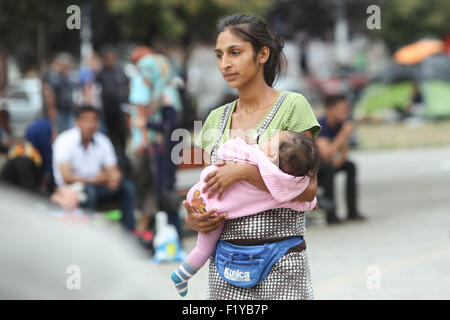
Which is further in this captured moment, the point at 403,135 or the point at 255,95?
the point at 403,135

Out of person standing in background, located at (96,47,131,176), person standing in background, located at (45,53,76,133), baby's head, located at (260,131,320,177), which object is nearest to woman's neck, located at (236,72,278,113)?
baby's head, located at (260,131,320,177)

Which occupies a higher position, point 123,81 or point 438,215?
point 123,81

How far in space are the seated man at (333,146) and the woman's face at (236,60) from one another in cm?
593

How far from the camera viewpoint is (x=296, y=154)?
3.28 meters

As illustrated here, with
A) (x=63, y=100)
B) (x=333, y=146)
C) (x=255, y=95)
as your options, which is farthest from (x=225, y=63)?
(x=63, y=100)

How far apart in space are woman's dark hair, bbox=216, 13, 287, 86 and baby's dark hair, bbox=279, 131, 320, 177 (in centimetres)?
42

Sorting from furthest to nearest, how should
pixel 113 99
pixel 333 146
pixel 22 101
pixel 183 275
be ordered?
pixel 22 101
pixel 113 99
pixel 333 146
pixel 183 275

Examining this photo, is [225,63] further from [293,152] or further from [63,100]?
[63,100]

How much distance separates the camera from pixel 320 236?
8758 millimetres

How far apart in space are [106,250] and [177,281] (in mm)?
673

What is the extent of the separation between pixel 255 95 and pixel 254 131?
0.17 meters

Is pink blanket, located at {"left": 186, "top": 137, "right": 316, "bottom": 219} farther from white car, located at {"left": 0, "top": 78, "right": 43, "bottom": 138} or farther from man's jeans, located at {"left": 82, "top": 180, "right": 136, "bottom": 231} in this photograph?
white car, located at {"left": 0, "top": 78, "right": 43, "bottom": 138}
